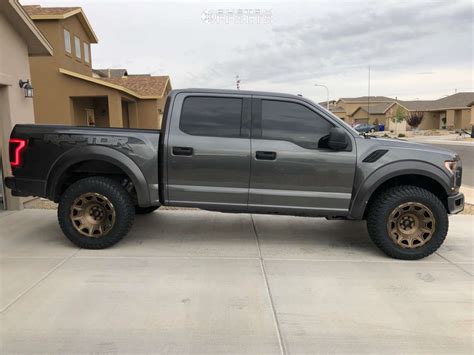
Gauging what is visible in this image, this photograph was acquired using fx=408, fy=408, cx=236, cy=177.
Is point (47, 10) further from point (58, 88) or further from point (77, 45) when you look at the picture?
point (58, 88)

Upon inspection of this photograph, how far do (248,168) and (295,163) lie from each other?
1.90 feet

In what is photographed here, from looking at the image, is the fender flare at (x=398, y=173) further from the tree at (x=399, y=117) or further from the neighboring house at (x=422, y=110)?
the tree at (x=399, y=117)

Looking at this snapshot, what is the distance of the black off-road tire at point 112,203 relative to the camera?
5.16 m

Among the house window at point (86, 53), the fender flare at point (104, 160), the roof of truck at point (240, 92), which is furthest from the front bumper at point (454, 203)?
the house window at point (86, 53)

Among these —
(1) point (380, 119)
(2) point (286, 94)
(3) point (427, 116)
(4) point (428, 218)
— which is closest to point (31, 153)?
(2) point (286, 94)

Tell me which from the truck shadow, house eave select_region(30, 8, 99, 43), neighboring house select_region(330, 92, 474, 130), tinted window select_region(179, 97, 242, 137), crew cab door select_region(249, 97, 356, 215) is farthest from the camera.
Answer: neighboring house select_region(330, 92, 474, 130)

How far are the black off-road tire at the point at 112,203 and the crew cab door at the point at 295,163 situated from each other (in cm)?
161

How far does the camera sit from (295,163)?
500cm

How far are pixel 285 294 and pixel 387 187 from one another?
216 cm

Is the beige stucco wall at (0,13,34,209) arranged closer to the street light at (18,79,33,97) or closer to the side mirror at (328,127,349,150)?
the street light at (18,79,33,97)

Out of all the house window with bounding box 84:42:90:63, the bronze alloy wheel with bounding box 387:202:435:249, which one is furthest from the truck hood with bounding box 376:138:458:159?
the house window with bounding box 84:42:90:63

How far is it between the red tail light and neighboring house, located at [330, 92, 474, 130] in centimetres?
5708

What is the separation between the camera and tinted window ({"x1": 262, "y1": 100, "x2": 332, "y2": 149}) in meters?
5.07

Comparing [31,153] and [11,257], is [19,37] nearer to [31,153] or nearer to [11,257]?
[31,153]
